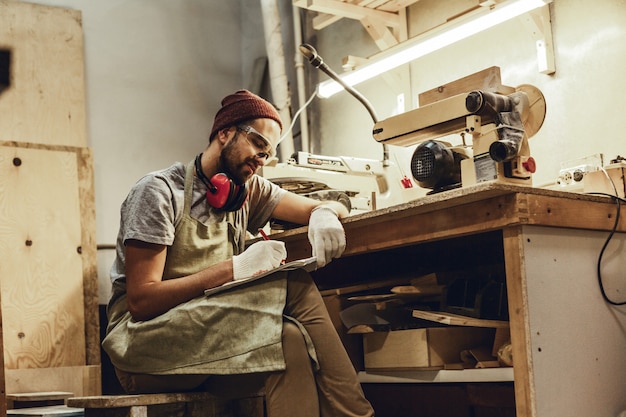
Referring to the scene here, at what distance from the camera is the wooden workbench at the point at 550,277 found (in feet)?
6.35

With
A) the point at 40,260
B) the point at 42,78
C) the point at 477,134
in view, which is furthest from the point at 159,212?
the point at 42,78

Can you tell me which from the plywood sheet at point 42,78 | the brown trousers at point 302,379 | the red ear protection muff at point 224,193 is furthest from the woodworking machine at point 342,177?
the plywood sheet at point 42,78

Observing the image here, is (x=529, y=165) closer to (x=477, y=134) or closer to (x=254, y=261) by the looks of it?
(x=477, y=134)

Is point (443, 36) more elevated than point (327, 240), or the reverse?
point (443, 36)

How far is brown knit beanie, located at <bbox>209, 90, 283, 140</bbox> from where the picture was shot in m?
2.53

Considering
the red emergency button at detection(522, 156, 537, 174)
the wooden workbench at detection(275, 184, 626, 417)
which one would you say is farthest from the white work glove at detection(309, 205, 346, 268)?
the red emergency button at detection(522, 156, 537, 174)

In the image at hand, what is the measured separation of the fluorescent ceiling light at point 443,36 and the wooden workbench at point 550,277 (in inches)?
32.5

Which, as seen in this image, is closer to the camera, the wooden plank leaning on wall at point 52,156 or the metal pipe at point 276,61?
the wooden plank leaning on wall at point 52,156

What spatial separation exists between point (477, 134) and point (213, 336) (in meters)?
0.93

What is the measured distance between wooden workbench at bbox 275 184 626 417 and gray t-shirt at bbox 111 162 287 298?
478 millimetres

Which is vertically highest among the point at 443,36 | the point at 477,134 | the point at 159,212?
the point at 443,36

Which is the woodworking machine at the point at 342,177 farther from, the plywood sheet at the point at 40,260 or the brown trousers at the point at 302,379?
the plywood sheet at the point at 40,260

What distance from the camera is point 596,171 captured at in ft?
7.69

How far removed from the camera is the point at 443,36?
2.88 metres
